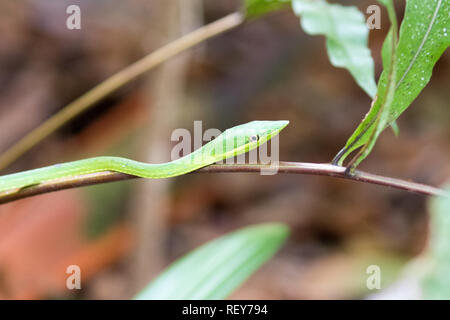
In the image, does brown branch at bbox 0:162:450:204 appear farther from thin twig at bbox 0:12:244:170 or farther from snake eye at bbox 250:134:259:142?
thin twig at bbox 0:12:244:170

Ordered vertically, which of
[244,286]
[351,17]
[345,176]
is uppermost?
[351,17]

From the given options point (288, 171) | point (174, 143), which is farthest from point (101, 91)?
point (174, 143)

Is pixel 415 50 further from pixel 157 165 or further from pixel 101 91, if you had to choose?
pixel 101 91

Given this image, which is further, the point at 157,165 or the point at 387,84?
the point at 157,165

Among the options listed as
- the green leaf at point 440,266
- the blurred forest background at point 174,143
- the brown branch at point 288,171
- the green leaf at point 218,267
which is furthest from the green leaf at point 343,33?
the blurred forest background at point 174,143

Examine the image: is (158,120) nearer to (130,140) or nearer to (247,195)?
(130,140)
